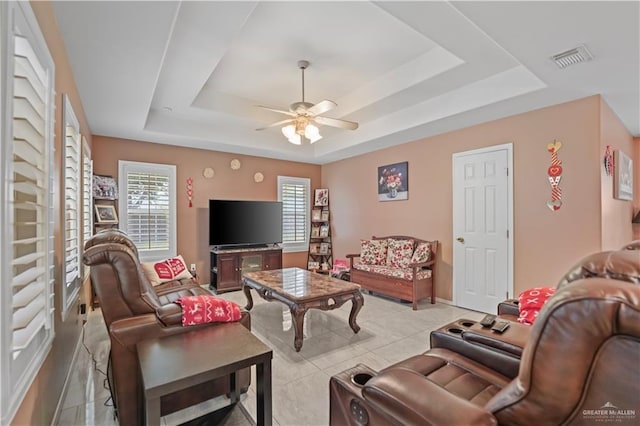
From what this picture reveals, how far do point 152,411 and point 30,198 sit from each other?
1.20 m

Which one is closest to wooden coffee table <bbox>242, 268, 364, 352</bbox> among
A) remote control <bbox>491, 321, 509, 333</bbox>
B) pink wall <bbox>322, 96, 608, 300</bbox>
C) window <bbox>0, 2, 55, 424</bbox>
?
remote control <bbox>491, 321, 509, 333</bbox>

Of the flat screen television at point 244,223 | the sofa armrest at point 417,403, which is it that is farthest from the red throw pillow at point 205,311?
the flat screen television at point 244,223

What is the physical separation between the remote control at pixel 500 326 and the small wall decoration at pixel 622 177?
3.04m

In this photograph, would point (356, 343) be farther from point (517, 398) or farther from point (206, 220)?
point (206, 220)

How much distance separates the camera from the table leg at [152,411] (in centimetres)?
130

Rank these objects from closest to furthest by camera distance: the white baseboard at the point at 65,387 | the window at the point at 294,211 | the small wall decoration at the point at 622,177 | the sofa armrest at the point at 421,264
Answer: the white baseboard at the point at 65,387
the small wall decoration at the point at 622,177
the sofa armrest at the point at 421,264
the window at the point at 294,211

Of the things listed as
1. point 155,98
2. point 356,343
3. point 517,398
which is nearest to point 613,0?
point 517,398

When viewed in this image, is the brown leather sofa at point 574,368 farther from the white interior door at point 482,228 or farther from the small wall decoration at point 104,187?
the small wall decoration at point 104,187

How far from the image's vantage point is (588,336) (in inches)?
30.7

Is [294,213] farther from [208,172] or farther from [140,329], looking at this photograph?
[140,329]

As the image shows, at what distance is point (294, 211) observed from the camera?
6469 mm

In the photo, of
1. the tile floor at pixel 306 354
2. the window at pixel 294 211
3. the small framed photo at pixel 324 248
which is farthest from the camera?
the small framed photo at pixel 324 248

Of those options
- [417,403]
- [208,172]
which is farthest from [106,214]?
[417,403]

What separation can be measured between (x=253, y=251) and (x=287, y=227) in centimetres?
112
